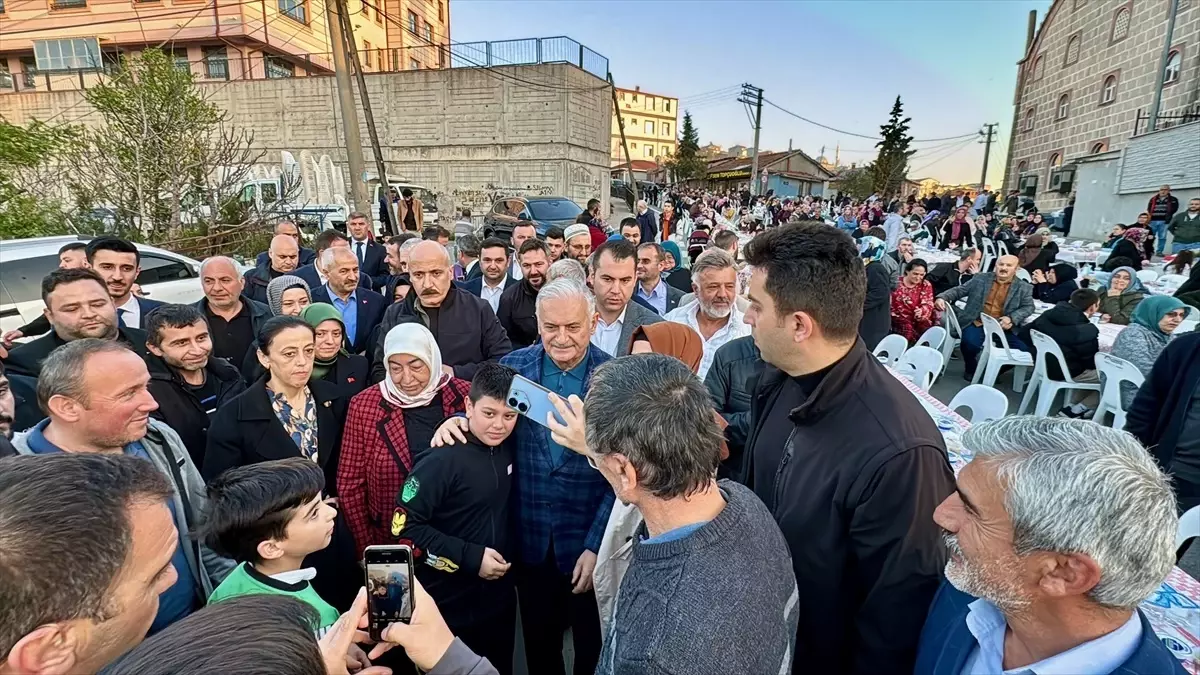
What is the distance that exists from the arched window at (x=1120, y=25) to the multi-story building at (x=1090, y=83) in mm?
58

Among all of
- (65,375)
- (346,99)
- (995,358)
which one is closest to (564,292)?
(65,375)

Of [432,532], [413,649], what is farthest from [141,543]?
[432,532]

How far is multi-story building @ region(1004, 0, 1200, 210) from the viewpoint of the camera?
70.2ft

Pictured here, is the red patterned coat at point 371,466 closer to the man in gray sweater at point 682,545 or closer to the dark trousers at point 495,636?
the dark trousers at point 495,636

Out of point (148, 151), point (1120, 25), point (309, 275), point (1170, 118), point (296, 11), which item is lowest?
point (309, 275)

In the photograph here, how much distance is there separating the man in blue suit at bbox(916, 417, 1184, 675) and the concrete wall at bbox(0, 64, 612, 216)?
77.4 feet

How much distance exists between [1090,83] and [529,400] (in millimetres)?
37387

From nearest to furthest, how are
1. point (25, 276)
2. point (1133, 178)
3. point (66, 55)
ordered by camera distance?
point (25, 276) → point (1133, 178) → point (66, 55)

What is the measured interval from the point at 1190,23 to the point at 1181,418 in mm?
28941

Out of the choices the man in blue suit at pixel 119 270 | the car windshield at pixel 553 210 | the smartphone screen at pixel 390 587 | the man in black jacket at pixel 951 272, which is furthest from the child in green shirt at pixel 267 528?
the car windshield at pixel 553 210

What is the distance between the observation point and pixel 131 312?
14.0ft

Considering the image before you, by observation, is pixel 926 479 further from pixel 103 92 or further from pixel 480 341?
pixel 103 92

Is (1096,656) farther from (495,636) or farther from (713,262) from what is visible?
(713,262)

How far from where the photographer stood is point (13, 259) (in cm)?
588
